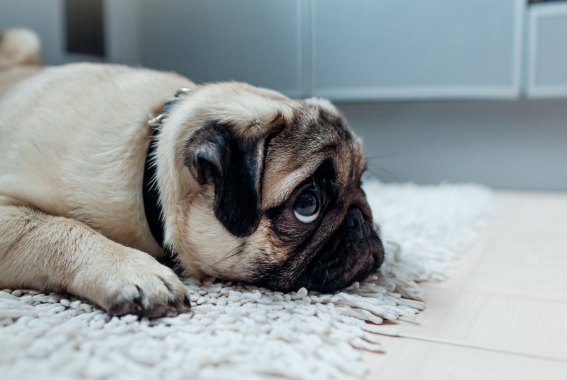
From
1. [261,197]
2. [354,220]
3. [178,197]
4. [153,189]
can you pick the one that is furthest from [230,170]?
[354,220]

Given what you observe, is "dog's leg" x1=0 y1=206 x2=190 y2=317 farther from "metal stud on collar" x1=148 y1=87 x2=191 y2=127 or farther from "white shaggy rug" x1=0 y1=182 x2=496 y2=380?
"metal stud on collar" x1=148 y1=87 x2=191 y2=127

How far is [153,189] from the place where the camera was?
1751 mm

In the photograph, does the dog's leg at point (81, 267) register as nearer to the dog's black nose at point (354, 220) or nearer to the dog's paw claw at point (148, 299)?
the dog's paw claw at point (148, 299)

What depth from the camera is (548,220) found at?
10.3 feet

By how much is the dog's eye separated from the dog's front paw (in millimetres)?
456

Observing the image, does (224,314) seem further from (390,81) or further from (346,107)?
(346,107)

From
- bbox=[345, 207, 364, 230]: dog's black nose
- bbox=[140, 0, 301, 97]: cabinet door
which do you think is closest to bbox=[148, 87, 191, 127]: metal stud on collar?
bbox=[345, 207, 364, 230]: dog's black nose

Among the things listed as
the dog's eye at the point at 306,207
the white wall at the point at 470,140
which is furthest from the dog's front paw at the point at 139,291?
the white wall at the point at 470,140

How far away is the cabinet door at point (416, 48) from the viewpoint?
3811mm

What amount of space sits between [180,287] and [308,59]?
3234 mm

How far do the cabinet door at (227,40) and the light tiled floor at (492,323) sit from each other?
2.53 metres

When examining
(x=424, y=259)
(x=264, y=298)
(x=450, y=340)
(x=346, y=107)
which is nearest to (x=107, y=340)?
(x=264, y=298)

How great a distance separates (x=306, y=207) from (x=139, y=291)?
1.98 feet

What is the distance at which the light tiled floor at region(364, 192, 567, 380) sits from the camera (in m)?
1.20
